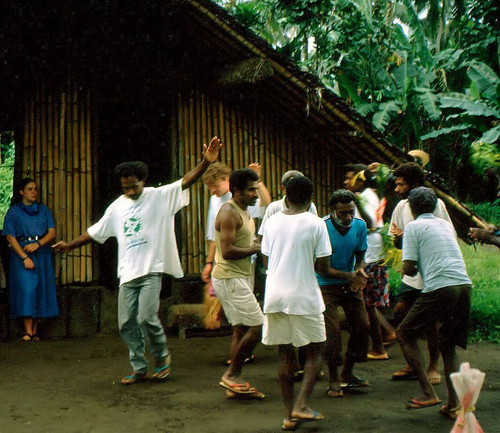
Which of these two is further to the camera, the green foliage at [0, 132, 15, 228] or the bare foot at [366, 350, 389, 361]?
the green foliage at [0, 132, 15, 228]

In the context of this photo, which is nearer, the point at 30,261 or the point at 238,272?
the point at 238,272

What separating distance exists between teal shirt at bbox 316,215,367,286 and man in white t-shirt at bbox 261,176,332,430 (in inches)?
34.5

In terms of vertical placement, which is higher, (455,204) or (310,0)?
(310,0)

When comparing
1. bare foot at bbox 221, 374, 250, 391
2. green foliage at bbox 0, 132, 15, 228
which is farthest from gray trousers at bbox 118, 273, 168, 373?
green foliage at bbox 0, 132, 15, 228

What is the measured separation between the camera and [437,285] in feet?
A: 16.2

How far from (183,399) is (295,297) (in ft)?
4.69

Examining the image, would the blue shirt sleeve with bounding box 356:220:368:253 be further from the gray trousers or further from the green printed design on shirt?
the green printed design on shirt

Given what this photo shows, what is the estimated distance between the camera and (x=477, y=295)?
10625mm

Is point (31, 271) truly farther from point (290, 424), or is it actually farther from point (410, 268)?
point (410, 268)

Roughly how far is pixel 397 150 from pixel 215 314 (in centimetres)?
276

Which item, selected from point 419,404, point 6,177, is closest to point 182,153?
point 419,404

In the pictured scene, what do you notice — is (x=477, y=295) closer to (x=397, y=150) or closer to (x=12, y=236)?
(x=397, y=150)

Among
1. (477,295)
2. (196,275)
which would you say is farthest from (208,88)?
(477,295)

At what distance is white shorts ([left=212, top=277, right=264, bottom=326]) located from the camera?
566cm
